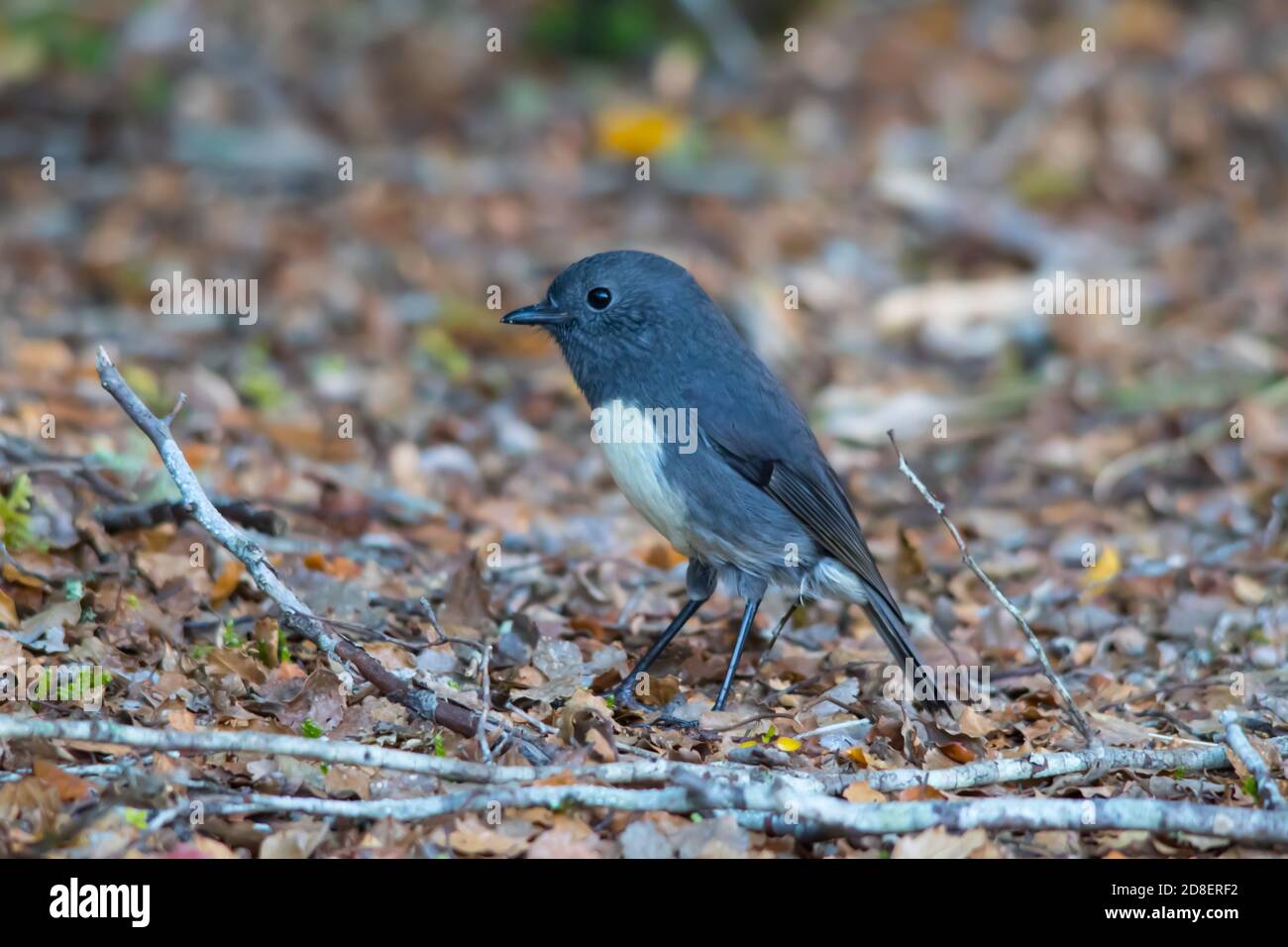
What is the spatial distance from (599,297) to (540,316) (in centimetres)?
22

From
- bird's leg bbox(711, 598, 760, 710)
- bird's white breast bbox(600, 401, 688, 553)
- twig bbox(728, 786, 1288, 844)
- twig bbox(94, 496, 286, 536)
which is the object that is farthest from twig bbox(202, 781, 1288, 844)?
twig bbox(94, 496, 286, 536)

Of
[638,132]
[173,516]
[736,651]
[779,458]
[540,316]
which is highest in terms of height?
[638,132]

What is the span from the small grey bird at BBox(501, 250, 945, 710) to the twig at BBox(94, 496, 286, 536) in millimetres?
1099

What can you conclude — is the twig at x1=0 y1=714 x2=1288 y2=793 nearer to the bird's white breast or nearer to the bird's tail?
the bird's tail

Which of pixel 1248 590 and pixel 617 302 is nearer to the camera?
pixel 617 302

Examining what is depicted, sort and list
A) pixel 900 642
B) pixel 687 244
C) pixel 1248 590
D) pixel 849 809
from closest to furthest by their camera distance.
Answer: pixel 849 809 < pixel 900 642 < pixel 1248 590 < pixel 687 244

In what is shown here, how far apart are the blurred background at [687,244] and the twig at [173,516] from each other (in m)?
0.23

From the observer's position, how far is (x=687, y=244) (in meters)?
9.51

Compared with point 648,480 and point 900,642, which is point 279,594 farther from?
point 900,642

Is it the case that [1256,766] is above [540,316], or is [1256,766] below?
below

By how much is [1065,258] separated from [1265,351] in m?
1.71

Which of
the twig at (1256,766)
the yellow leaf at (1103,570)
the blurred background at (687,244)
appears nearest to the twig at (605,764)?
the twig at (1256,766)

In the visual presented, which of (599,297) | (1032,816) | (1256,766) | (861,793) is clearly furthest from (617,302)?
(1256,766)

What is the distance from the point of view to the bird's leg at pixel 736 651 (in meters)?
4.73
